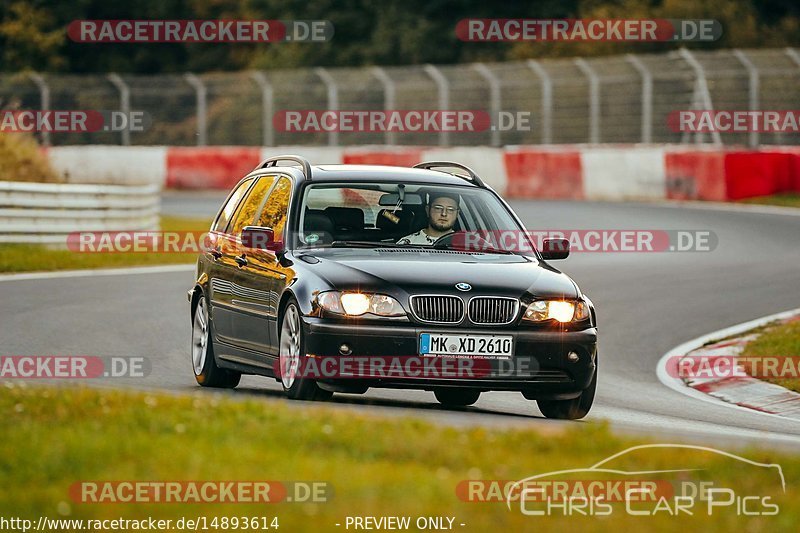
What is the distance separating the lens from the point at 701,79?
3434cm

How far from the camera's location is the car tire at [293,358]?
1023 centimetres

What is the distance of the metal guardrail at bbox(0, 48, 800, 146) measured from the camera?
113ft

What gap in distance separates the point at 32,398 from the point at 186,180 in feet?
109

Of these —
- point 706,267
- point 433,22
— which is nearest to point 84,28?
point 433,22

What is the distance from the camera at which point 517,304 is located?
10.2 metres

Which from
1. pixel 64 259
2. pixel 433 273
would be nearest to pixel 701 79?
pixel 64 259

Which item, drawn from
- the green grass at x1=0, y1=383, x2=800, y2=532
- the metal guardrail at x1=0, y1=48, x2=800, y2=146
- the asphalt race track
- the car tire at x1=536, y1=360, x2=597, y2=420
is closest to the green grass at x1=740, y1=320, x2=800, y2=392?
the asphalt race track

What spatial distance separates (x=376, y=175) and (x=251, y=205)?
110cm

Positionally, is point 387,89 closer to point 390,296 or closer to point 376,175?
point 376,175

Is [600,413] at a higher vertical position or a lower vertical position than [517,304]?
lower

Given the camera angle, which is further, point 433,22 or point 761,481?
point 433,22

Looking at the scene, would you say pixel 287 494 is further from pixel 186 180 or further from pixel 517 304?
pixel 186 180

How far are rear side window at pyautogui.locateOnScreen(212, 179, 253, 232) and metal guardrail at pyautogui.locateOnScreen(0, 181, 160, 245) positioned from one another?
11252mm

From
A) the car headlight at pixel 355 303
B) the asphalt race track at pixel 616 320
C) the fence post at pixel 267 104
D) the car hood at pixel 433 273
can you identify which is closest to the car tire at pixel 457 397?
the asphalt race track at pixel 616 320
